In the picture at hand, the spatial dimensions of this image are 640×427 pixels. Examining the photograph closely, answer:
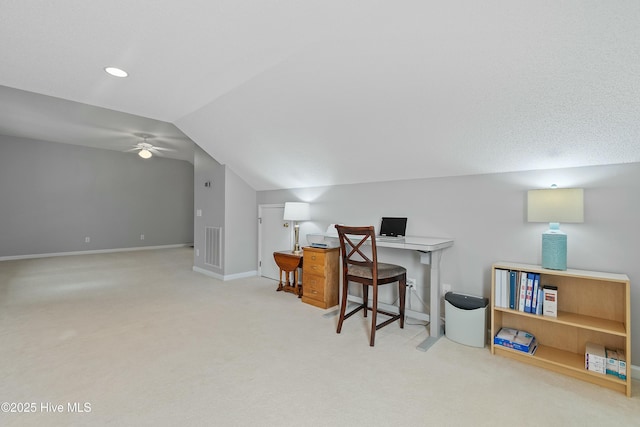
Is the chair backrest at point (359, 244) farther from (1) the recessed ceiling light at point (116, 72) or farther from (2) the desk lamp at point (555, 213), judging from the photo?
(1) the recessed ceiling light at point (116, 72)

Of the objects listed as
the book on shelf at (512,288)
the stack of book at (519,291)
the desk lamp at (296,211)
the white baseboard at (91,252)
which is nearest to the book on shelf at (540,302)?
the stack of book at (519,291)

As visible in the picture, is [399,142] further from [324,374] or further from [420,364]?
[324,374]

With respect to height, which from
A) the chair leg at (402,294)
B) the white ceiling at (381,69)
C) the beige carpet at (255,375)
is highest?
the white ceiling at (381,69)

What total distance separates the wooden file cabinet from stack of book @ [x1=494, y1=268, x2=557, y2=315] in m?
1.64

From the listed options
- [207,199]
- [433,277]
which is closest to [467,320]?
[433,277]

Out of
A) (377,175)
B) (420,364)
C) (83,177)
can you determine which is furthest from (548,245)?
(83,177)

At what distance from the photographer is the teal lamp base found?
206 centimetres

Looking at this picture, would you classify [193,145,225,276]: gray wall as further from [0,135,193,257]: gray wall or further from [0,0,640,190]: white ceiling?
[0,135,193,257]: gray wall

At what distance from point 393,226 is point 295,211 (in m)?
1.36

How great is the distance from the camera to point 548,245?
2.10m

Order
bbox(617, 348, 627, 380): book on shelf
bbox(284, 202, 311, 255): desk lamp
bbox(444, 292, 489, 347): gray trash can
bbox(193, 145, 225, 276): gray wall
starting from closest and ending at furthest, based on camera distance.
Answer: bbox(617, 348, 627, 380): book on shelf < bbox(444, 292, 489, 347): gray trash can < bbox(284, 202, 311, 255): desk lamp < bbox(193, 145, 225, 276): gray wall

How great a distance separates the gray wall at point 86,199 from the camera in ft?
19.9

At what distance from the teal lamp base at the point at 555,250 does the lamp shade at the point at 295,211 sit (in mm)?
2583

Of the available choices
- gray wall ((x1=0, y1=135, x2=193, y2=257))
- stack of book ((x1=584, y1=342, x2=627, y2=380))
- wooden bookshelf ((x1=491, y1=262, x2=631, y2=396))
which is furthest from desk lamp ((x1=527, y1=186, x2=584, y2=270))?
gray wall ((x1=0, y1=135, x2=193, y2=257))
